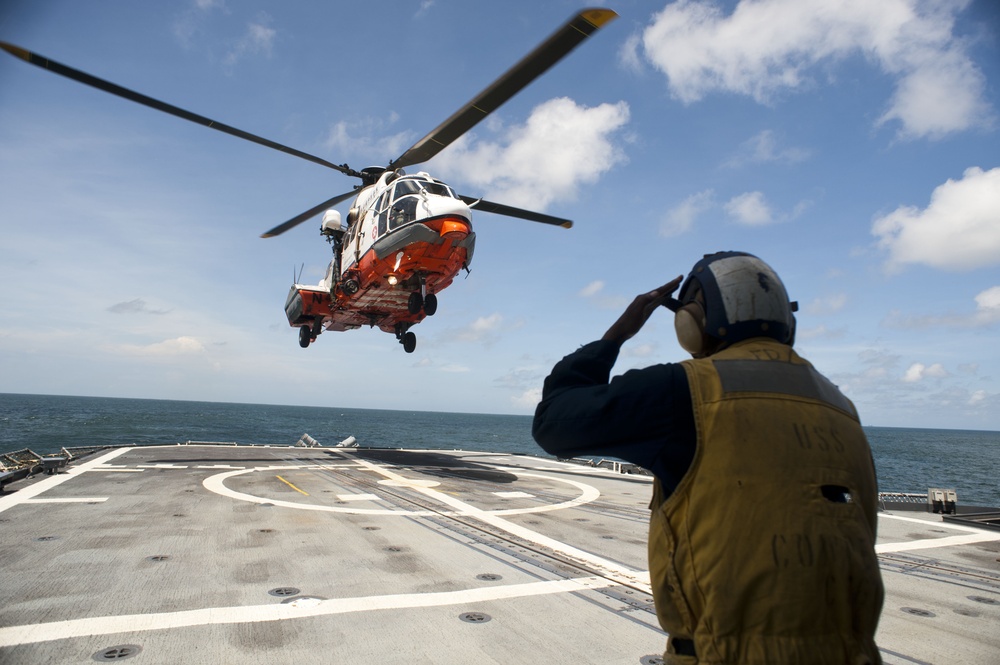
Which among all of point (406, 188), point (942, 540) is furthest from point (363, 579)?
point (406, 188)

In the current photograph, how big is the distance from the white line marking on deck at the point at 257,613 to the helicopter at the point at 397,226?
8491mm

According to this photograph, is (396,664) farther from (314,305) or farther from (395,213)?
(314,305)

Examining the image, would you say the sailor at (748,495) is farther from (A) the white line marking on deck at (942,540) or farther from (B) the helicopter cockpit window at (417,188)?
(B) the helicopter cockpit window at (417,188)

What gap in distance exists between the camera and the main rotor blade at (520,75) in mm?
9258

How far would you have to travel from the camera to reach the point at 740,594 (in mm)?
1829

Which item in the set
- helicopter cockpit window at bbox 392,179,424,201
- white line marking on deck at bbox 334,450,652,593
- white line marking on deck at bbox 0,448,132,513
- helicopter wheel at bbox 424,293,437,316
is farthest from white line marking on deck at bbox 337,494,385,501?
helicopter cockpit window at bbox 392,179,424,201

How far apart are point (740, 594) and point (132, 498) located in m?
13.0

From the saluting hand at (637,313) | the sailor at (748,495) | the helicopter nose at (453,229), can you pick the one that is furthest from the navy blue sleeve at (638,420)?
the helicopter nose at (453,229)

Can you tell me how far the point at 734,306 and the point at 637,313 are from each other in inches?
16.3

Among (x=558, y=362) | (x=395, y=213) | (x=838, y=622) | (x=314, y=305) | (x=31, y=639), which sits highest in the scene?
(x=395, y=213)

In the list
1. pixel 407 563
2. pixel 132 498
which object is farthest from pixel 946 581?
pixel 132 498

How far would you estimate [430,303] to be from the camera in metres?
18.7

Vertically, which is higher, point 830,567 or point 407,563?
point 830,567

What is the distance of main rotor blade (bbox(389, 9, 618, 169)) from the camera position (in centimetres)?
926
